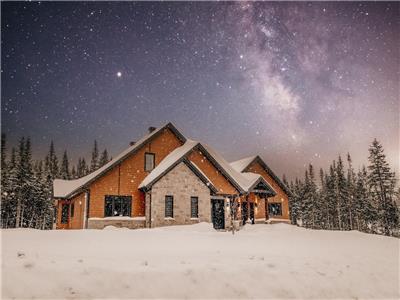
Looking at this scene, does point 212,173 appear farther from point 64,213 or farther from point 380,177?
point 380,177

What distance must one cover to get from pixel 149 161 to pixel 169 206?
4.96m

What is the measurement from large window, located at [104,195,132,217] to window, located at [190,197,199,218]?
4.67 metres

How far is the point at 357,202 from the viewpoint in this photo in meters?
60.9

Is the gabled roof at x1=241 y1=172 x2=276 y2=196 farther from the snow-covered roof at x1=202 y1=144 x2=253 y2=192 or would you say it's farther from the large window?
the large window

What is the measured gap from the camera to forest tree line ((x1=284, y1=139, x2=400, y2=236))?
48844 millimetres

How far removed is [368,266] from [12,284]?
975 cm

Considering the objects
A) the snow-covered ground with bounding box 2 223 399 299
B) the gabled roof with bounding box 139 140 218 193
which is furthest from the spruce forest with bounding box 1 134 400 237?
the snow-covered ground with bounding box 2 223 399 299

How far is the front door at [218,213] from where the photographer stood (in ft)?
85.5

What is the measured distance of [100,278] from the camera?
5.83m

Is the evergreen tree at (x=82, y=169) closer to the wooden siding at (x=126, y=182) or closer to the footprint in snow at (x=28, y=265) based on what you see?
the wooden siding at (x=126, y=182)

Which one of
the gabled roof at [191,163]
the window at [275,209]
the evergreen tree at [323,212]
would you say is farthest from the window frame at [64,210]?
the evergreen tree at [323,212]

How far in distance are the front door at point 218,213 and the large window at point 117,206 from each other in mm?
7474

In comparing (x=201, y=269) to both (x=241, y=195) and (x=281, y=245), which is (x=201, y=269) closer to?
(x=281, y=245)

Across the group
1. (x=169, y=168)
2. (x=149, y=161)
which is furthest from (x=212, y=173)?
(x=169, y=168)
